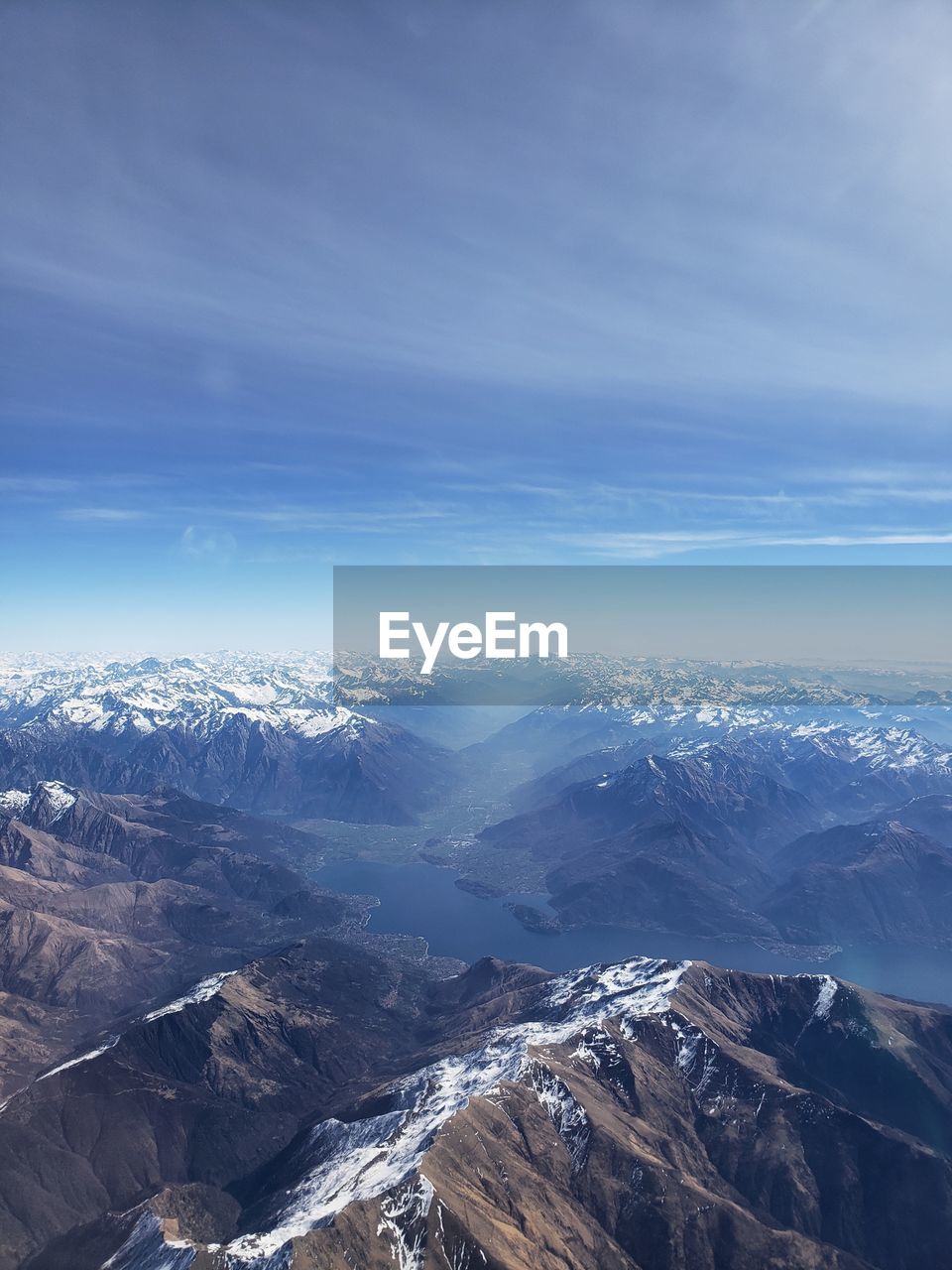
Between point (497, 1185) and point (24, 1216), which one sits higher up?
point (497, 1185)

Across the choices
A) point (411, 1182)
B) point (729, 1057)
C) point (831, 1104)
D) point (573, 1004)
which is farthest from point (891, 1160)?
point (411, 1182)

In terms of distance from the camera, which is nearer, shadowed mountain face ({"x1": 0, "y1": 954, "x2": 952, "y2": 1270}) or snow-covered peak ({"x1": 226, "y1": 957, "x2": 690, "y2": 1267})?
snow-covered peak ({"x1": 226, "y1": 957, "x2": 690, "y2": 1267})

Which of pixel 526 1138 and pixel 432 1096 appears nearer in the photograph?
pixel 526 1138

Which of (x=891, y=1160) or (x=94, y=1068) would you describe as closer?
(x=891, y=1160)

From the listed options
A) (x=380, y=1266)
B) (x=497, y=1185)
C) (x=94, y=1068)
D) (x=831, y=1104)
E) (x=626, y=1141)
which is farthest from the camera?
(x=94, y=1068)

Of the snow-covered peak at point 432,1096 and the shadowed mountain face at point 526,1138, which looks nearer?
the snow-covered peak at point 432,1096

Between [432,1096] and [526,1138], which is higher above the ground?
[432,1096]

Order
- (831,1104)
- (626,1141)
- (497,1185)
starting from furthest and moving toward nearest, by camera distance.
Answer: (831,1104)
(626,1141)
(497,1185)

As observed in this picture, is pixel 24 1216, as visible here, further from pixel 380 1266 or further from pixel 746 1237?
pixel 746 1237
